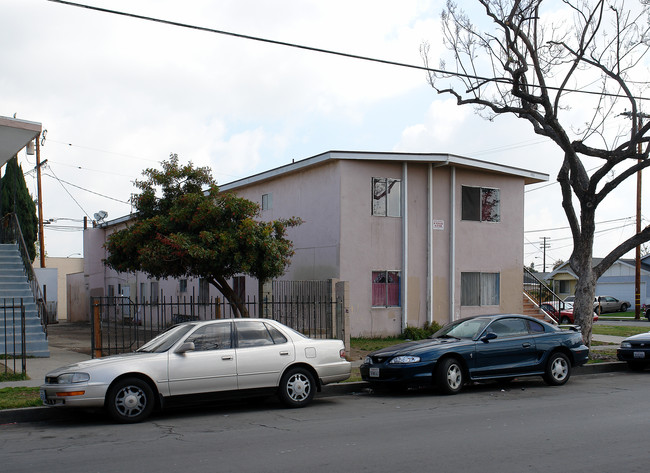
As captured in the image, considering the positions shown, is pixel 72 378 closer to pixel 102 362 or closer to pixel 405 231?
pixel 102 362

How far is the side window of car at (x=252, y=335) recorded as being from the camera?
418 inches

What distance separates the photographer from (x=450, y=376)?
12.0 m

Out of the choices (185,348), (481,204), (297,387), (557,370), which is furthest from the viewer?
(481,204)

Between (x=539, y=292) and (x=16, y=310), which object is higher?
(x=16, y=310)

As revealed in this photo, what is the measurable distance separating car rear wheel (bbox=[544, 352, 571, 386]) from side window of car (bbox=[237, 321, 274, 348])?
19.3 ft

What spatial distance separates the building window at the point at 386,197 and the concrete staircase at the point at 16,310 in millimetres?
10898

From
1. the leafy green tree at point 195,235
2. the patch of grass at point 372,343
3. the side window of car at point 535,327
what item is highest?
the leafy green tree at point 195,235

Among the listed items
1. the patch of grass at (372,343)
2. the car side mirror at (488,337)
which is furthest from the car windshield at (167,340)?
the patch of grass at (372,343)

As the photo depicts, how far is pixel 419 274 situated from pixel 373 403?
1222cm

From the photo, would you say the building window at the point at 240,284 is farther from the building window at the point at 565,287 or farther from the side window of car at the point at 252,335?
the building window at the point at 565,287

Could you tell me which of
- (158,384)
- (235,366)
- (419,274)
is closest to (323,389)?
(235,366)

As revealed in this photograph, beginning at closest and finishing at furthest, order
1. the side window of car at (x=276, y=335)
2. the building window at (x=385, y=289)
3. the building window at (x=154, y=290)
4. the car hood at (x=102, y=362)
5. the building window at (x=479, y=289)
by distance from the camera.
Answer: the car hood at (x=102, y=362)
the side window of car at (x=276, y=335)
the building window at (x=385, y=289)
the building window at (x=479, y=289)
the building window at (x=154, y=290)

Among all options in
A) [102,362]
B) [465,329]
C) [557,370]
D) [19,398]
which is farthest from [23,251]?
[557,370]

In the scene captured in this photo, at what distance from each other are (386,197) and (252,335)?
12974 millimetres
